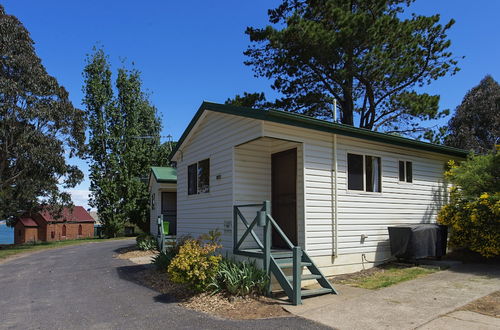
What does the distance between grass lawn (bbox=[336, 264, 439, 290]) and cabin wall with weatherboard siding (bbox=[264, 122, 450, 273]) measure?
1.08 ft

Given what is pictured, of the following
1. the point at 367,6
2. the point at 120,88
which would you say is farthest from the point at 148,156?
the point at 367,6

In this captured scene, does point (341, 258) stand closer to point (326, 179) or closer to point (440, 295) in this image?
point (326, 179)

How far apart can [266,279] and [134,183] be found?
79.5 feet

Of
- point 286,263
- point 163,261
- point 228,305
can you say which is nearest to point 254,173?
point 286,263

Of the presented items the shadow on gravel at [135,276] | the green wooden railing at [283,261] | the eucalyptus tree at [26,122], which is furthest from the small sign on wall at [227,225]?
the eucalyptus tree at [26,122]

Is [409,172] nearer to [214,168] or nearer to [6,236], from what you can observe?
[214,168]

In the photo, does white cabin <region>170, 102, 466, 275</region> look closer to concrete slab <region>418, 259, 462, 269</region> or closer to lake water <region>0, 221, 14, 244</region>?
concrete slab <region>418, 259, 462, 269</region>

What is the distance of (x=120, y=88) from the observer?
33219mm

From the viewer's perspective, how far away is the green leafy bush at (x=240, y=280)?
292 inches

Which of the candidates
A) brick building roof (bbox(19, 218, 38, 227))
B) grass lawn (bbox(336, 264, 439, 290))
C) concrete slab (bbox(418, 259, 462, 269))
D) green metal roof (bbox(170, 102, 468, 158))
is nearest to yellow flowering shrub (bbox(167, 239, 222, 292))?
grass lawn (bbox(336, 264, 439, 290))

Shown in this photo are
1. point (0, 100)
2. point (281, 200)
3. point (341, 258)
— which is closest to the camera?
point (341, 258)

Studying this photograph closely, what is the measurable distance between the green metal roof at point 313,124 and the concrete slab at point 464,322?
14.7ft

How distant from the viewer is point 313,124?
873cm

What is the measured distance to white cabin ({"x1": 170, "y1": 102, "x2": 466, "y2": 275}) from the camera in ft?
28.7
